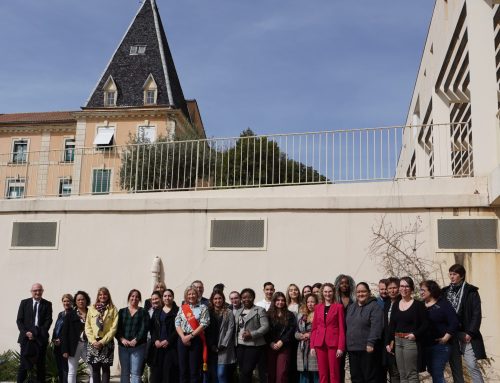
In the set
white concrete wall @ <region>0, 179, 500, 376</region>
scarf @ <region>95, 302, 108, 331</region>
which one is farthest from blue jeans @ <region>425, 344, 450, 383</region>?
scarf @ <region>95, 302, 108, 331</region>

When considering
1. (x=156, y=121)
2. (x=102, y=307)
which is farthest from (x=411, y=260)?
(x=156, y=121)

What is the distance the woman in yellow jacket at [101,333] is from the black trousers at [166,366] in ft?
2.19

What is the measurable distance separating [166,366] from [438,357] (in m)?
3.53

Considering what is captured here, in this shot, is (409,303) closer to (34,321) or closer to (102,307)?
(102,307)

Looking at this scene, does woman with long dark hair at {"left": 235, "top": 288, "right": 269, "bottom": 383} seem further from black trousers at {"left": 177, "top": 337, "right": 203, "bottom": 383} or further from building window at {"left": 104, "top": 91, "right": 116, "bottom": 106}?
building window at {"left": 104, "top": 91, "right": 116, "bottom": 106}

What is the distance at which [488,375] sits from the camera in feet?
29.3

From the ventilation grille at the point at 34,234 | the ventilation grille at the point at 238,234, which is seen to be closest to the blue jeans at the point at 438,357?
the ventilation grille at the point at 238,234

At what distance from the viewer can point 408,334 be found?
6.74 metres

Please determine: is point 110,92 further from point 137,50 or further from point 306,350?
point 306,350

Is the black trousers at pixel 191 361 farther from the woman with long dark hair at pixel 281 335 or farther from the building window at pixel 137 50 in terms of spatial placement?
the building window at pixel 137 50

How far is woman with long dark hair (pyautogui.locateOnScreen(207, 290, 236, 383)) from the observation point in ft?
25.6

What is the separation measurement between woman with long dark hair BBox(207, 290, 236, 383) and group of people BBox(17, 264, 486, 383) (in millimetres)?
13

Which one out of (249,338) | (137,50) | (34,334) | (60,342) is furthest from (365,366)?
(137,50)

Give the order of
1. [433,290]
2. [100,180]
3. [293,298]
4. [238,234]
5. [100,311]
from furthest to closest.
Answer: [100,180]
[238,234]
[293,298]
[100,311]
[433,290]
